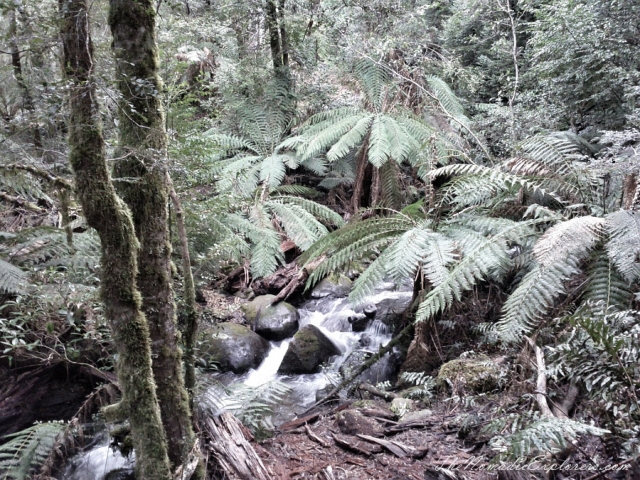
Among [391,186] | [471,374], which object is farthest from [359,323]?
[471,374]

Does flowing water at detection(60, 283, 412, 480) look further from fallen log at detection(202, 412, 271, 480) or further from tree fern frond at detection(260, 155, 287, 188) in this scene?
tree fern frond at detection(260, 155, 287, 188)

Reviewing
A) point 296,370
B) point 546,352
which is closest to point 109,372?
point 296,370

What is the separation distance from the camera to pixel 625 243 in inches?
95.2

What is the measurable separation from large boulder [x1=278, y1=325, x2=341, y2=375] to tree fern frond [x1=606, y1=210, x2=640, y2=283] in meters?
2.89

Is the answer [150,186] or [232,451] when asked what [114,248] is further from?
[232,451]

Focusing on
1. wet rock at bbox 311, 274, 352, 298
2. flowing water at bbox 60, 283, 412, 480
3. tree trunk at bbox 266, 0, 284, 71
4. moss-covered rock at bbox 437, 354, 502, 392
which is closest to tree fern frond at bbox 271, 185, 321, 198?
wet rock at bbox 311, 274, 352, 298

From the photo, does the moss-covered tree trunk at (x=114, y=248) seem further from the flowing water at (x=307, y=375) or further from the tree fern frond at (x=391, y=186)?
the tree fern frond at (x=391, y=186)

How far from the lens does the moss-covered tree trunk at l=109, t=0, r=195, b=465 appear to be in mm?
1895

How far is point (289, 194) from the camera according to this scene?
7.11 metres

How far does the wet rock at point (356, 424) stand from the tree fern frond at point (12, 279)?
216 cm

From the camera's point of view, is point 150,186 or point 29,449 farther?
point 29,449

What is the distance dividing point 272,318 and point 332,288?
995mm

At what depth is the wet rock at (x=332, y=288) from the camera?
19.1ft

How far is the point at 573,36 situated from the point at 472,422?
4.22m
